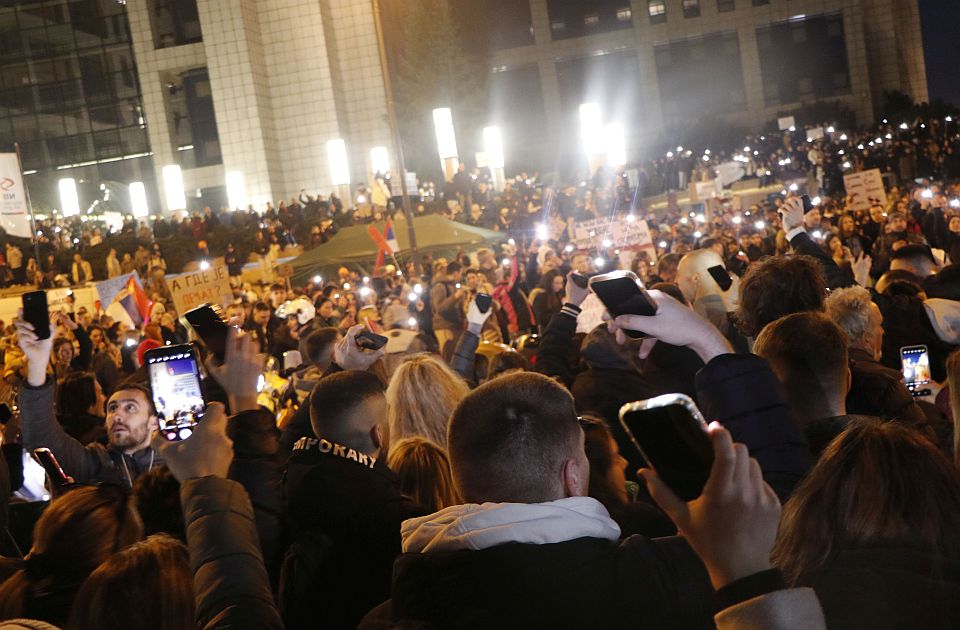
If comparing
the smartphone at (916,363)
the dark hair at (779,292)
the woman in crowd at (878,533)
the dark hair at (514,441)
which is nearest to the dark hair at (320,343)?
the dark hair at (779,292)

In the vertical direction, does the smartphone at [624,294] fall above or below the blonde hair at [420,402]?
above

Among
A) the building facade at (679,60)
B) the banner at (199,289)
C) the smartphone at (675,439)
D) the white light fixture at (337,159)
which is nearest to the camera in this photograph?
the smartphone at (675,439)

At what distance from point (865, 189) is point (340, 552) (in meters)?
16.7

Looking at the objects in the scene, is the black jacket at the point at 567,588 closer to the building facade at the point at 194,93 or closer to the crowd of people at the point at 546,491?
the crowd of people at the point at 546,491

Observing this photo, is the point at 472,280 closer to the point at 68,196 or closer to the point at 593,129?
the point at 593,129

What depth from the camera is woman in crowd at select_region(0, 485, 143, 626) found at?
3.09 metres

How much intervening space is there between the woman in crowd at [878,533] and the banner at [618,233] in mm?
14815

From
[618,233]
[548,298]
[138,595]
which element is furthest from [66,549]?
[618,233]

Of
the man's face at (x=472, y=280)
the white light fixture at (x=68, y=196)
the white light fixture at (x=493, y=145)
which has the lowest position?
the man's face at (x=472, y=280)

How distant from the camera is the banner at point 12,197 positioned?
21656 millimetres

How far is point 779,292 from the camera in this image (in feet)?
15.5

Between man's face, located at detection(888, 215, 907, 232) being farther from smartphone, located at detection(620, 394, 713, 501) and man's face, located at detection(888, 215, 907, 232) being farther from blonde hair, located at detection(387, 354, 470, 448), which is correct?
smartphone, located at detection(620, 394, 713, 501)

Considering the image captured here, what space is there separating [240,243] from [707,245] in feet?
62.5

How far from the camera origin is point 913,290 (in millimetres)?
7238
